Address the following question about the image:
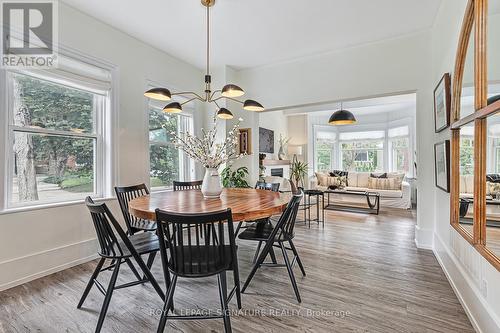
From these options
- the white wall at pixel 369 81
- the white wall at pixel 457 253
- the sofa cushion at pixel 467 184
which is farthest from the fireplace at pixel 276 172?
the sofa cushion at pixel 467 184

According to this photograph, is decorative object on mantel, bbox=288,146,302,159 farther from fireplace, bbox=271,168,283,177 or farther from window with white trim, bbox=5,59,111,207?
window with white trim, bbox=5,59,111,207

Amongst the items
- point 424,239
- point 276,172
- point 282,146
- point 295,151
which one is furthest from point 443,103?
point 295,151

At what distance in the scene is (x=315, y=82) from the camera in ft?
14.0

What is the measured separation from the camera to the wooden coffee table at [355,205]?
5.95m

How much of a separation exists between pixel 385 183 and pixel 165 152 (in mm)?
5511

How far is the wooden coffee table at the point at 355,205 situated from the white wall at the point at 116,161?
4.51m

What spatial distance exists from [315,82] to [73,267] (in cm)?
423

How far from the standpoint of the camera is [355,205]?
6.66m

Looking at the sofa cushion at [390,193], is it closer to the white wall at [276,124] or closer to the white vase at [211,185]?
the white wall at [276,124]

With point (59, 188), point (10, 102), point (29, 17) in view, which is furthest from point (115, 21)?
point (59, 188)

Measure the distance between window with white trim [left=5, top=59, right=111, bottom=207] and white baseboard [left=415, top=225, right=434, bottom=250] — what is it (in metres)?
4.31

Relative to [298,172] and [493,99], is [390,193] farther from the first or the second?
[493,99]

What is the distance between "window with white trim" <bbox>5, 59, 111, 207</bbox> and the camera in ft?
8.67

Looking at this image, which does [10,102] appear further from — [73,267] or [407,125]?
[407,125]
